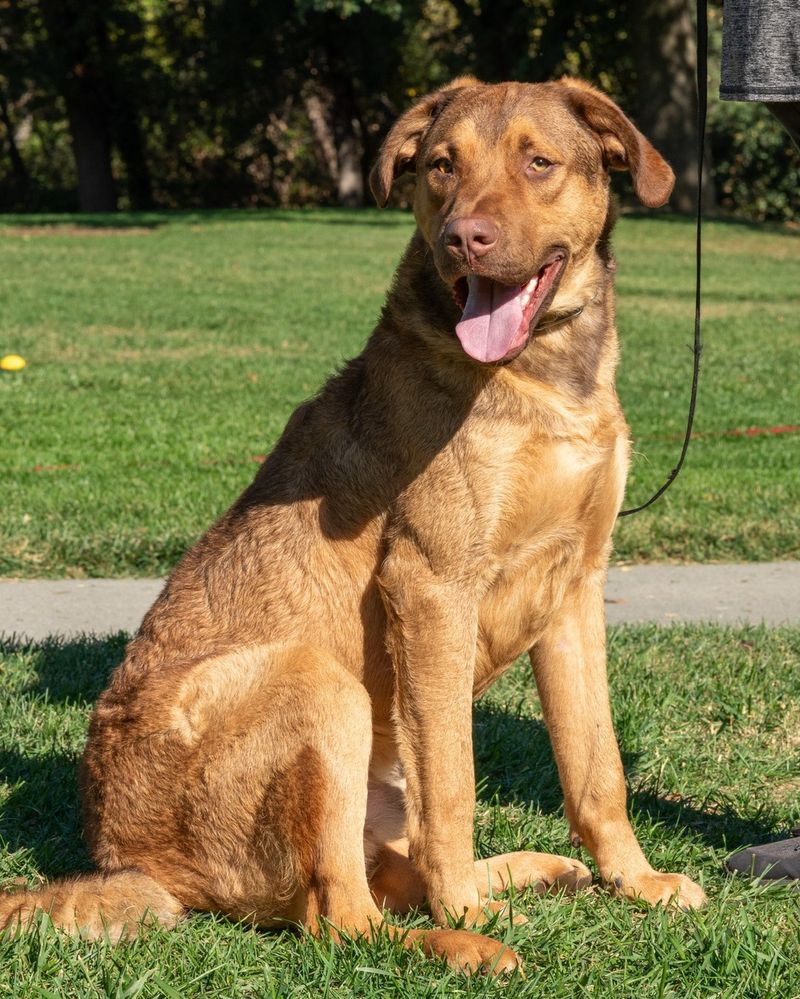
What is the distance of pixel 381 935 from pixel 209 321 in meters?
13.6

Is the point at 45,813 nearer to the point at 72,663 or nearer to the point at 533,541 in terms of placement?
the point at 72,663

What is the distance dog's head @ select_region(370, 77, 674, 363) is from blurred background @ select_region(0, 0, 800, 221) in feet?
88.5

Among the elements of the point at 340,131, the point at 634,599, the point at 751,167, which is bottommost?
the point at 751,167

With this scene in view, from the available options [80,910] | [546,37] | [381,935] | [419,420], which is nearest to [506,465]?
[419,420]

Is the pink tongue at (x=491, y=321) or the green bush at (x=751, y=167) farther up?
the pink tongue at (x=491, y=321)

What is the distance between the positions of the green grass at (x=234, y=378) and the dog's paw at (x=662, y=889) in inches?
140

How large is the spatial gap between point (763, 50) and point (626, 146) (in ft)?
1.48

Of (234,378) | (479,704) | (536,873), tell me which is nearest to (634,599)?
(479,704)

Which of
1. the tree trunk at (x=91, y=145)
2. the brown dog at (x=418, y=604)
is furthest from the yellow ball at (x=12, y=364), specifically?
the tree trunk at (x=91, y=145)

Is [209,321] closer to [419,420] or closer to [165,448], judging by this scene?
[165,448]

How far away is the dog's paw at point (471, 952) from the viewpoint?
3.16 metres

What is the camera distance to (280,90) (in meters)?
37.4

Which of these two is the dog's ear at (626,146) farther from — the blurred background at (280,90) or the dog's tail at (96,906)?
the blurred background at (280,90)

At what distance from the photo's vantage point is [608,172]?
3785 millimetres
